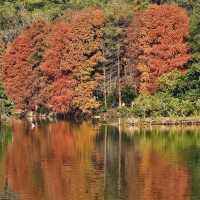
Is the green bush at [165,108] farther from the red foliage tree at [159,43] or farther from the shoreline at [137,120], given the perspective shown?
the red foliage tree at [159,43]

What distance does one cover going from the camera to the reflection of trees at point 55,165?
106 feet

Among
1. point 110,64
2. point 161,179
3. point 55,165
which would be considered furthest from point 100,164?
point 110,64

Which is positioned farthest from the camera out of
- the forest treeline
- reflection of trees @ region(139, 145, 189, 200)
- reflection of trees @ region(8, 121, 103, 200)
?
the forest treeline

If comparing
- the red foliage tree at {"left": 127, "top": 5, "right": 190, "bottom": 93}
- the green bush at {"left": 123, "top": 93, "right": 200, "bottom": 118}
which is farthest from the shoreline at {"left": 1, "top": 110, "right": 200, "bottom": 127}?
the red foliage tree at {"left": 127, "top": 5, "right": 190, "bottom": 93}

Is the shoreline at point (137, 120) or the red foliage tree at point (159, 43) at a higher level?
the red foliage tree at point (159, 43)

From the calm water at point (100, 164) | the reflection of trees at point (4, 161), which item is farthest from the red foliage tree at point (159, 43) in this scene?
the reflection of trees at point (4, 161)

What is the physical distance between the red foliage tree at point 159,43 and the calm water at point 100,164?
1152 centimetres

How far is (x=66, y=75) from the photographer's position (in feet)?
260

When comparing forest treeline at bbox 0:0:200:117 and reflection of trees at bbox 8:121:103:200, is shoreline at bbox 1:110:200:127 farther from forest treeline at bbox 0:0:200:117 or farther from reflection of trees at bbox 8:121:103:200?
reflection of trees at bbox 8:121:103:200

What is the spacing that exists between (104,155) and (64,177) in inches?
369

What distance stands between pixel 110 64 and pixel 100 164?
1477 inches

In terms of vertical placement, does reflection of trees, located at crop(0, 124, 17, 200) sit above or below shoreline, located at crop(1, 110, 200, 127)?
above

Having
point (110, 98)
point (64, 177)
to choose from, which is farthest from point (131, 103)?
point (64, 177)

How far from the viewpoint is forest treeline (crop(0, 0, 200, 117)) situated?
70750mm
